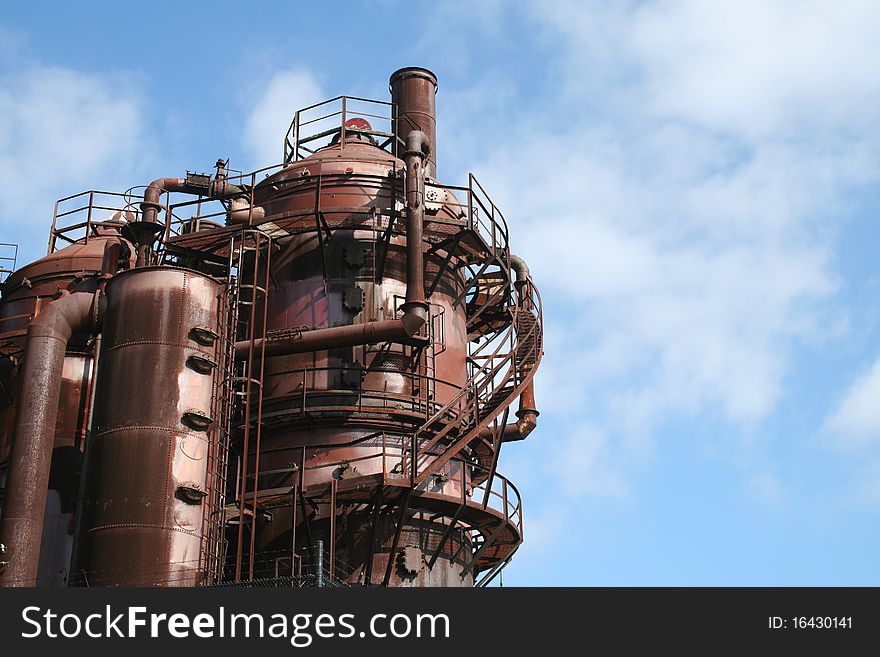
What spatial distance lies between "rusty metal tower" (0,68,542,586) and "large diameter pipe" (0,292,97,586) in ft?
0.14

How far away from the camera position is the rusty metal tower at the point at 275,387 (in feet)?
78.0

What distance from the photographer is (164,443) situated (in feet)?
77.6

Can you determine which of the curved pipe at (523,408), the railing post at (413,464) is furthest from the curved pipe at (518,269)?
the railing post at (413,464)

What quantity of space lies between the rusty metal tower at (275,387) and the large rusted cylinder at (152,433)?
1.7 inches

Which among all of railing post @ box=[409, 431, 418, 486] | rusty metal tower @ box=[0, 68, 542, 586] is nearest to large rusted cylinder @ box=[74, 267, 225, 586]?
rusty metal tower @ box=[0, 68, 542, 586]

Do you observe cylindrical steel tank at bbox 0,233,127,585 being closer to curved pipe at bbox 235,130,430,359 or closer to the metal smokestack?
curved pipe at bbox 235,130,430,359

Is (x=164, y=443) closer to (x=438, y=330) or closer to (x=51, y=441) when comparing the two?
(x=51, y=441)

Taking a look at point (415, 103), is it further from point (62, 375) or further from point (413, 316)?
point (62, 375)

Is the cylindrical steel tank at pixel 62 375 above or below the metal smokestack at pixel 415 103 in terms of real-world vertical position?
below

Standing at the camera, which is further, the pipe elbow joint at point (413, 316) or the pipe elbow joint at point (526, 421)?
the pipe elbow joint at point (526, 421)

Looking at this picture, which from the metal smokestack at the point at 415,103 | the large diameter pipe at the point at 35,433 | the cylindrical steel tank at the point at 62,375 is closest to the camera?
the large diameter pipe at the point at 35,433

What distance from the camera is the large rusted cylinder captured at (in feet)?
75.0

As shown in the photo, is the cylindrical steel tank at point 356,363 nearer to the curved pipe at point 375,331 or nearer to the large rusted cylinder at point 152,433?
the curved pipe at point 375,331

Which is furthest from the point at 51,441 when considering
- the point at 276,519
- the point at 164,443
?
the point at 276,519
